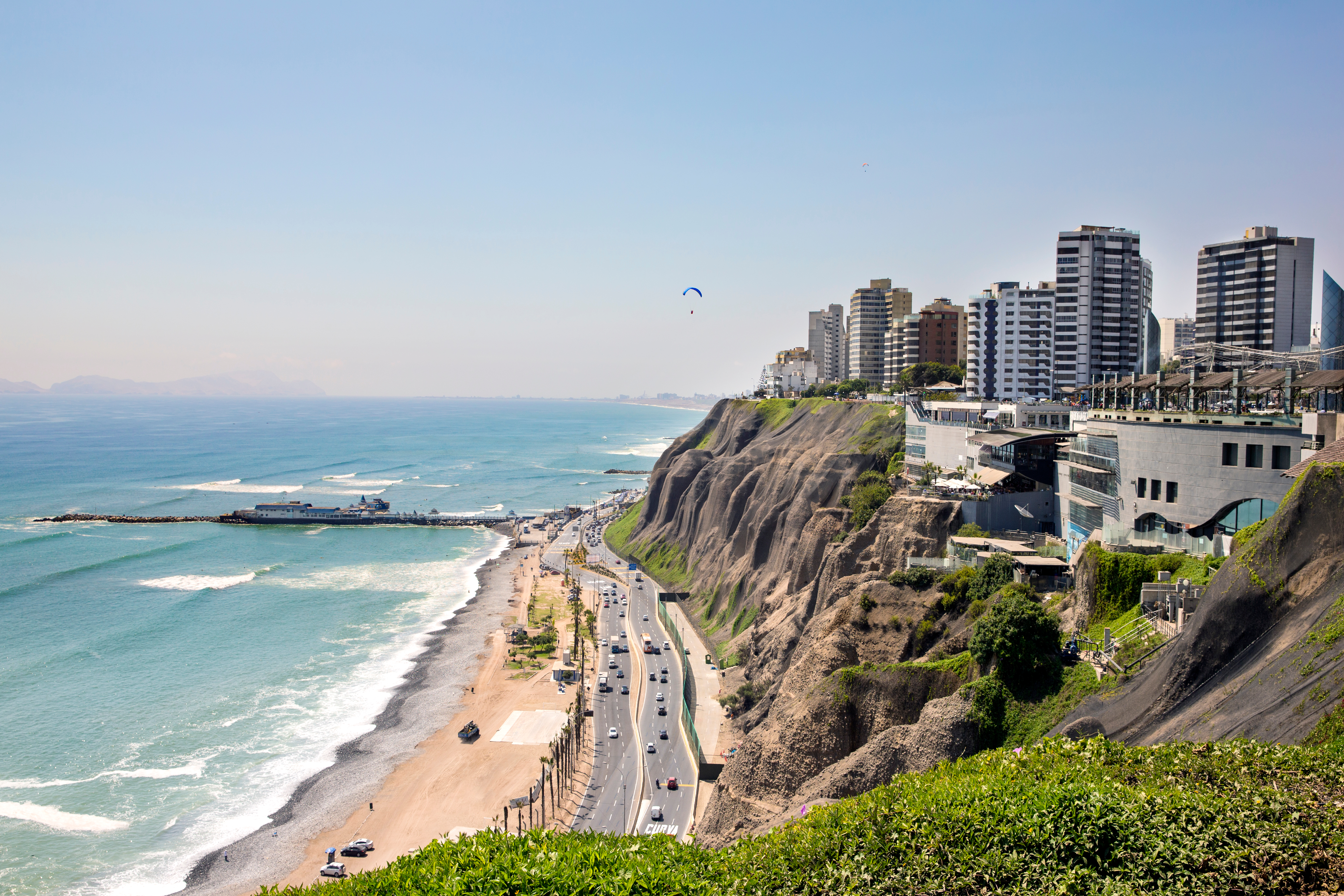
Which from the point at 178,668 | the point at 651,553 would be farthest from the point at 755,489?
the point at 178,668

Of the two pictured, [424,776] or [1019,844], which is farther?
[424,776]

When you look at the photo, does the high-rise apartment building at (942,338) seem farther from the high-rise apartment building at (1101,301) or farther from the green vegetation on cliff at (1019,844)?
the green vegetation on cliff at (1019,844)

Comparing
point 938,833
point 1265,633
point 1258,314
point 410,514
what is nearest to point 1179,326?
point 1258,314

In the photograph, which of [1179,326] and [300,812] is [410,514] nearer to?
[300,812]

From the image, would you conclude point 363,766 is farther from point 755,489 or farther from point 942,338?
point 942,338

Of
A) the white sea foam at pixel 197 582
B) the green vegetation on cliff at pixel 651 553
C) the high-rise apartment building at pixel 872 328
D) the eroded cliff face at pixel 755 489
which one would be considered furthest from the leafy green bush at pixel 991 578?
the high-rise apartment building at pixel 872 328
